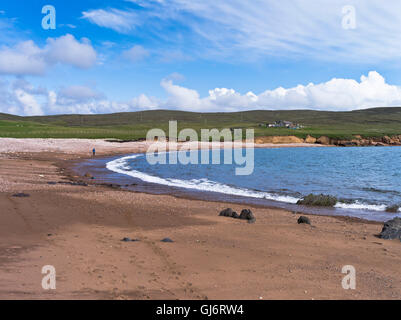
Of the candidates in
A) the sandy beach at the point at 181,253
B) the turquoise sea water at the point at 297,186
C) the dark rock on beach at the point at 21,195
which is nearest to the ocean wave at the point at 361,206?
the turquoise sea water at the point at 297,186

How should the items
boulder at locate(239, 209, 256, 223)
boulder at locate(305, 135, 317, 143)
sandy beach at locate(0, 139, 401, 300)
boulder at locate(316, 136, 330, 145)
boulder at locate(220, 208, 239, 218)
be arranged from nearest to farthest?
sandy beach at locate(0, 139, 401, 300) < boulder at locate(239, 209, 256, 223) < boulder at locate(220, 208, 239, 218) < boulder at locate(305, 135, 317, 143) < boulder at locate(316, 136, 330, 145)

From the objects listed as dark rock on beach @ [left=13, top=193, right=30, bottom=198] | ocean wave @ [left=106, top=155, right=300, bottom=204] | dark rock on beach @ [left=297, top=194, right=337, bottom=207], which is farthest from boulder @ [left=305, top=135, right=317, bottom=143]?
dark rock on beach @ [left=13, top=193, right=30, bottom=198]

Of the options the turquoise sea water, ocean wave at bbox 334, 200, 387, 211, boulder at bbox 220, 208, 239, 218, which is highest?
boulder at bbox 220, 208, 239, 218

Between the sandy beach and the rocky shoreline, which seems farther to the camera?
the rocky shoreline

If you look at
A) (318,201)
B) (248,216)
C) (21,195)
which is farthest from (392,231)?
(21,195)

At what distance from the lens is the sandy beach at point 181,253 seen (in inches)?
295

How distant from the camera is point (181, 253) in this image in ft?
32.8

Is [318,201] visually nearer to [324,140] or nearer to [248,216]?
[248,216]

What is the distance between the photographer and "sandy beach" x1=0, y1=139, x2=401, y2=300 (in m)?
7.50

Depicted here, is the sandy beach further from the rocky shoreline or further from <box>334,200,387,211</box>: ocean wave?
the rocky shoreline

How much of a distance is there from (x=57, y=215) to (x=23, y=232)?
114 inches

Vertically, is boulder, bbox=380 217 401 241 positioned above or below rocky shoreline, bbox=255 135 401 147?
below

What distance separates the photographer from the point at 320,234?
A: 1302 centimetres
